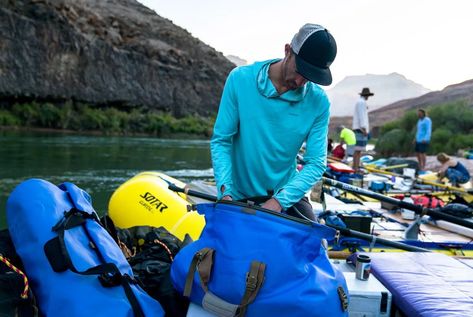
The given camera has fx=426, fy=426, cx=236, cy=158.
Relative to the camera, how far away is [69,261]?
2062 mm

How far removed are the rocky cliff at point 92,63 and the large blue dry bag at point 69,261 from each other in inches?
1394

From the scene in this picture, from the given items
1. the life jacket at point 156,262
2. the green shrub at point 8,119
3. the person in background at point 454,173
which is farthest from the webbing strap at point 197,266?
the green shrub at point 8,119

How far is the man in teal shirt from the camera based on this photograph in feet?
7.20

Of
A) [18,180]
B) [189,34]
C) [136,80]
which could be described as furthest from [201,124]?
[18,180]

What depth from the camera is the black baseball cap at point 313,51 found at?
2.04m

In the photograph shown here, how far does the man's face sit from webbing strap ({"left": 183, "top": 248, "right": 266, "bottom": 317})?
3.04 feet

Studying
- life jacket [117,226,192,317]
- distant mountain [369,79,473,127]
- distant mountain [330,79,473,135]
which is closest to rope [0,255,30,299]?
life jacket [117,226,192,317]

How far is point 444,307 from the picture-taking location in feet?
6.49

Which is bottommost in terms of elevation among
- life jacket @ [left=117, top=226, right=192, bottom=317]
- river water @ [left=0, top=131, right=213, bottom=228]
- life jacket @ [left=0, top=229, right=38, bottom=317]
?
river water @ [left=0, top=131, right=213, bottom=228]

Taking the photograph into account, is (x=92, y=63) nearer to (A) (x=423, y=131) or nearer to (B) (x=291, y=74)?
(A) (x=423, y=131)

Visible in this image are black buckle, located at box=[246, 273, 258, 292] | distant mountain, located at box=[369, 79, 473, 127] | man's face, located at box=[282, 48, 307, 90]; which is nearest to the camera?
black buckle, located at box=[246, 273, 258, 292]

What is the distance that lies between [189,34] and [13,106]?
132 ft

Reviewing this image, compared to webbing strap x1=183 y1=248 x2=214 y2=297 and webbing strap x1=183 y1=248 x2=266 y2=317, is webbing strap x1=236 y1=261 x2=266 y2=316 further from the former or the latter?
webbing strap x1=183 y1=248 x2=214 y2=297

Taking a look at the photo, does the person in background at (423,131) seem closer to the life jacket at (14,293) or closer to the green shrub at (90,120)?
the life jacket at (14,293)
